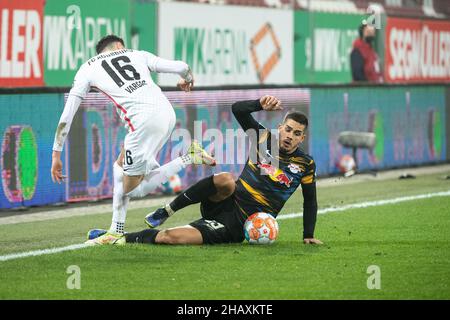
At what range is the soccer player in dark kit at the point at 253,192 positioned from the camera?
401 inches

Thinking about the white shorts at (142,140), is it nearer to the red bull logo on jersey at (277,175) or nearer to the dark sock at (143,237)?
the dark sock at (143,237)

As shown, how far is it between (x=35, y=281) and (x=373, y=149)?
426 inches

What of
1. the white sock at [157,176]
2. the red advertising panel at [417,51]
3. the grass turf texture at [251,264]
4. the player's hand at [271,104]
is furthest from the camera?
the red advertising panel at [417,51]

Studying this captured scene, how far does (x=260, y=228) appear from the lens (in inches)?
404

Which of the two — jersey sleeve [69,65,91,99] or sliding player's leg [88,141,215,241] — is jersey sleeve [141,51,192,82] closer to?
jersey sleeve [69,65,91,99]

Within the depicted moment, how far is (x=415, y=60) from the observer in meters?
21.7

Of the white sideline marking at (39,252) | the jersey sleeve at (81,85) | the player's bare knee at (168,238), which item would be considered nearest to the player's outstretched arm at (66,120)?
the jersey sleeve at (81,85)

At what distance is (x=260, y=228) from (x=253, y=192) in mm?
316

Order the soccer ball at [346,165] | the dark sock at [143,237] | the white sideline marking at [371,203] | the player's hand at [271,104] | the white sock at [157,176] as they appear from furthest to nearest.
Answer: the soccer ball at [346,165] < the white sideline marking at [371,203] < the white sock at [157,176] < the dark sock at [143,237] < the player's hand at [271,104]

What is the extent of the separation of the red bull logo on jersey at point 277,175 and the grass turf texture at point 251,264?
579 millimetres

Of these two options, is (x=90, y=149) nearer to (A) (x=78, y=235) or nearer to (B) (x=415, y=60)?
(A) (x=78, y=235)

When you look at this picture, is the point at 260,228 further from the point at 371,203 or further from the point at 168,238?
the point at 371,203

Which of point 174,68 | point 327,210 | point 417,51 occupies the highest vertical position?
point 417,51

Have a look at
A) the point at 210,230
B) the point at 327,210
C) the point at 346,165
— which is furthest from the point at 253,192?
the point at 346,165
